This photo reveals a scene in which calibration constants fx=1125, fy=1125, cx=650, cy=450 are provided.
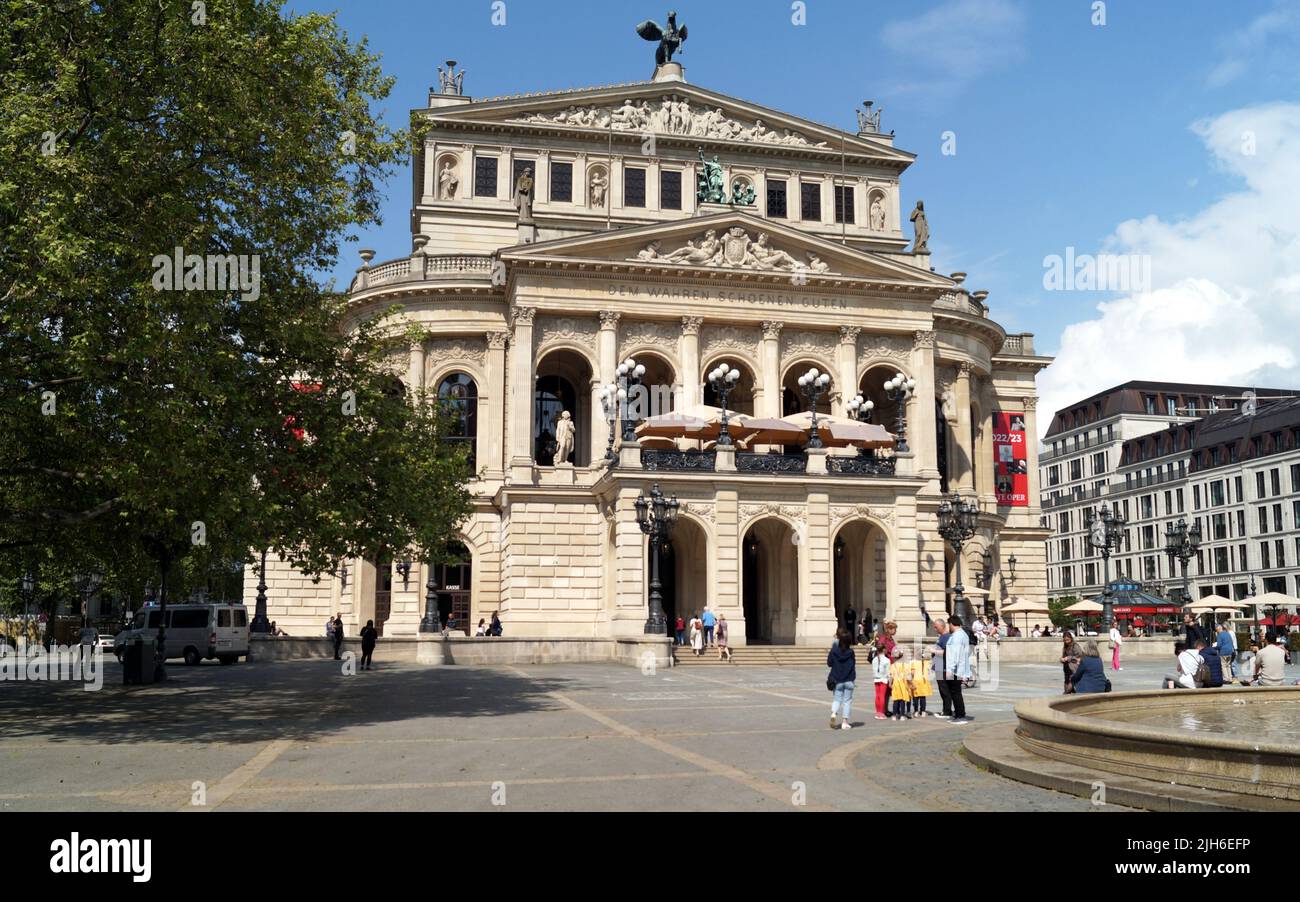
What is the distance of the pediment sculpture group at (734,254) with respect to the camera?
48.9m

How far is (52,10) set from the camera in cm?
1811

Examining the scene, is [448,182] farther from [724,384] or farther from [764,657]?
[764,657]

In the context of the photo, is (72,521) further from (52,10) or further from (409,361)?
(409,361)

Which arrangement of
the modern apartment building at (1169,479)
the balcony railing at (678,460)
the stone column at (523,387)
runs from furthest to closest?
the modern apartment building at (1169,479)
the stone column at (523,387)
the balcony railing at (678,460)

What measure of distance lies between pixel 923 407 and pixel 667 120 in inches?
801

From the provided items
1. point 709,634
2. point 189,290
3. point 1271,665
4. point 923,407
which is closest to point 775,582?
point 709,634

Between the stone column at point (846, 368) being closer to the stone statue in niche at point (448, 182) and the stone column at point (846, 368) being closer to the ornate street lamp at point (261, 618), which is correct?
the stone statue in niche at point (448, 182)

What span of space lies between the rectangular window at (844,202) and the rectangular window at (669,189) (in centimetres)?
894

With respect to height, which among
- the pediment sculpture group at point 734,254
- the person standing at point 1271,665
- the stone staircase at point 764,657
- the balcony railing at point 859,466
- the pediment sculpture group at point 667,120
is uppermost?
the pediment sculpture group at point 667,120

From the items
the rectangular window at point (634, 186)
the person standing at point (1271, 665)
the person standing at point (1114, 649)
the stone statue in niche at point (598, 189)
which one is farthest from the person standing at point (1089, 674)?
the rectangular window at point (634, 186)

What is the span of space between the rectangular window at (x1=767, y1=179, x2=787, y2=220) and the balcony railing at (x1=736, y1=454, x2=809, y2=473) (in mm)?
21921

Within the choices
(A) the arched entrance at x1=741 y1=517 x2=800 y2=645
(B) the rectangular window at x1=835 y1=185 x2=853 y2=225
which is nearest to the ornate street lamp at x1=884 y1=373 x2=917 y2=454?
(A) the arched entrance at x1=741 y1=517 x2=800 y2=645

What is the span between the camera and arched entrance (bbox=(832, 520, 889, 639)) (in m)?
44.0
